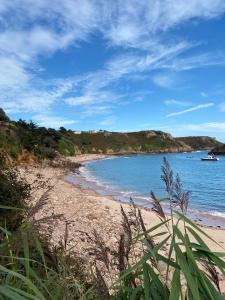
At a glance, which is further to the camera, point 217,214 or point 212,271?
point 217,214

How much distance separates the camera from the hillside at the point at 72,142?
46.2 m

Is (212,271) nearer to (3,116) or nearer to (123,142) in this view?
(3,116)

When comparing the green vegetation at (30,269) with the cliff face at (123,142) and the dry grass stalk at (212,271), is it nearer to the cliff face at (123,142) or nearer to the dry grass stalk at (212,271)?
the dry grass stalk at (212,271)

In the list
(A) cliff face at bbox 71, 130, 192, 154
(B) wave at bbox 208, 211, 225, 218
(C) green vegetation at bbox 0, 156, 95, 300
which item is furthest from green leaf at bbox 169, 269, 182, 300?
(A) cliff face at bbox 71, 130, 192, 154

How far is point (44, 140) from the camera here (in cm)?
6981

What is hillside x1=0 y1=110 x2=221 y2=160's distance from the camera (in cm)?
4625

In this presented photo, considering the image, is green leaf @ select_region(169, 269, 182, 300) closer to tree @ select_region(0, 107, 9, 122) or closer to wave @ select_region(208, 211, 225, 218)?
wave @ select_region(208, 211, 225, 218)

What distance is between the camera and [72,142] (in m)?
128

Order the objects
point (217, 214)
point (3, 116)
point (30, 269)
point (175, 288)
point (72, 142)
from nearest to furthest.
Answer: point (175, 288)
point (30, 269)
point (217, 214)
point (3, 116)
point (72, 142)

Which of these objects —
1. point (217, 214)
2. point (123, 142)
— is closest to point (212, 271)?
point (217, 214)

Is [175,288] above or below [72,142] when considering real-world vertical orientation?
below

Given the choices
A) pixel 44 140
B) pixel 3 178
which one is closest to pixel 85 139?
pixel 44 140

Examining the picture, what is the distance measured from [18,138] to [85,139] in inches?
4440

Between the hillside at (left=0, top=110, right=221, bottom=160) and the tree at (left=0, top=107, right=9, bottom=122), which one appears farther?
the tree at (left=0, top=107, right=9, bottom=122)
